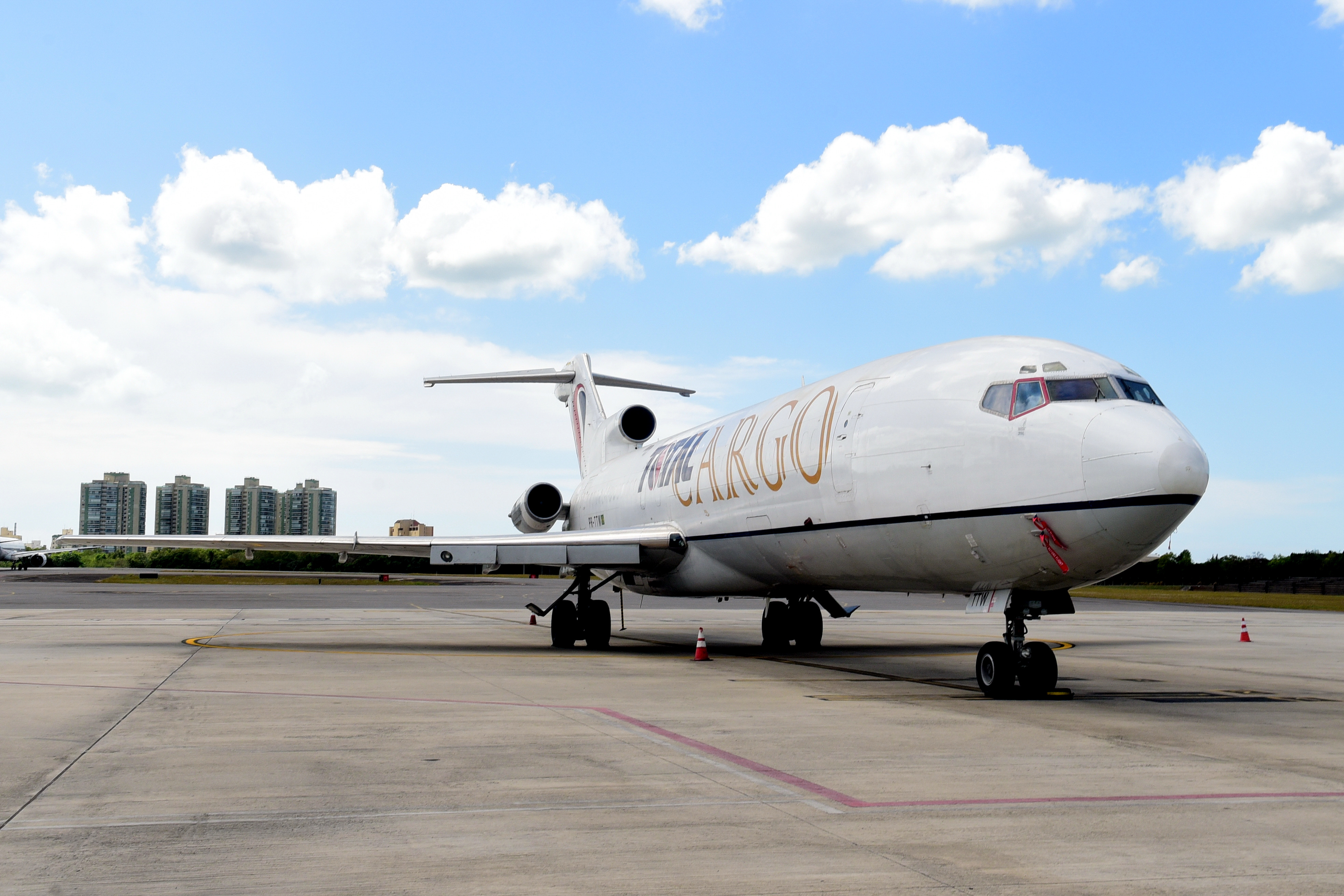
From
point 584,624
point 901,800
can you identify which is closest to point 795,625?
point 584,624

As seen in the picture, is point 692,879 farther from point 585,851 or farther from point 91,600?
point 91,600

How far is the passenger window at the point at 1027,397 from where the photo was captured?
11.0m

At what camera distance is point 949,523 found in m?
11.5

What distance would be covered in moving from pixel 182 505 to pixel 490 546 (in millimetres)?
149471

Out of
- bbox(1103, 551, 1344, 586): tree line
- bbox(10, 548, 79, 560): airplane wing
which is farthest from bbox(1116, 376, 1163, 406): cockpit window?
bbox(10, 548, 79, 560): airplane wing

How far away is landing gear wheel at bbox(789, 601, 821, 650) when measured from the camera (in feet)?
64.2

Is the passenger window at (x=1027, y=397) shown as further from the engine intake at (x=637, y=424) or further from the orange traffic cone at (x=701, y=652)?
the engine intake at (x=637, y=424)

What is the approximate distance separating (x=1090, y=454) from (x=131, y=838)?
8.25 metres

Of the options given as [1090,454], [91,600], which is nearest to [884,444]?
[1090,454]

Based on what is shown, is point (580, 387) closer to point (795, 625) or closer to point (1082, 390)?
point (795, 625)

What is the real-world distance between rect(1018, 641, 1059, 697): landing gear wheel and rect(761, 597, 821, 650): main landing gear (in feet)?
26.3

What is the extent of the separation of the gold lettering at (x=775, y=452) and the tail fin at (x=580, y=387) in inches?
466

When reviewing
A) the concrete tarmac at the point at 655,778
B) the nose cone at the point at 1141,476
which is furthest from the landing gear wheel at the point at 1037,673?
the nose cone at the point at 1141,476

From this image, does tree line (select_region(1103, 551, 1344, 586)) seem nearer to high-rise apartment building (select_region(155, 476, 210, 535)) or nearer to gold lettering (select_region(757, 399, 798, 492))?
gold lettering (select_region(757, 399, 798, 492))
